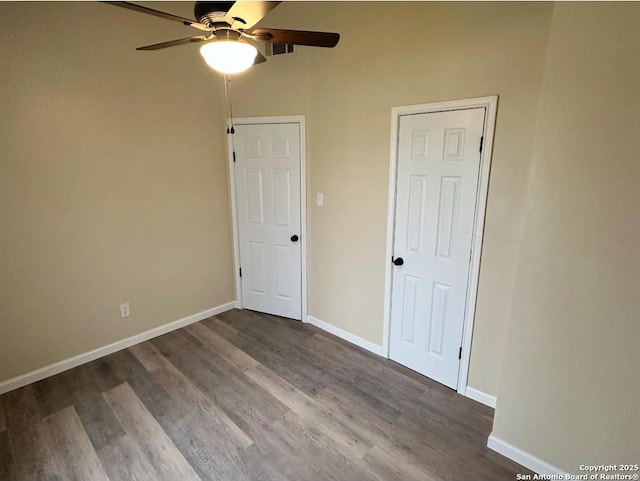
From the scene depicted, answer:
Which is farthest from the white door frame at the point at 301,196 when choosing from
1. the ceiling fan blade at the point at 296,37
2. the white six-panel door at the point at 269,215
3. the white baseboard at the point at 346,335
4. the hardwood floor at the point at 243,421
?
the ceiling fan blade at the point at 296,37

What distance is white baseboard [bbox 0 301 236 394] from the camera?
253 cm

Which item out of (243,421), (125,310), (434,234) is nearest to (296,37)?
(434,234)

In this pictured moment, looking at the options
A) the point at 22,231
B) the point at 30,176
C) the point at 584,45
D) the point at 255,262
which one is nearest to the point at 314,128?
the point at 255,262

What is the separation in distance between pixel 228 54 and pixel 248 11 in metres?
0.23

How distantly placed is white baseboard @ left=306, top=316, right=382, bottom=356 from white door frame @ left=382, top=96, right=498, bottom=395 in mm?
405

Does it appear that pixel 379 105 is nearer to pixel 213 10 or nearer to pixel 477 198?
pixel 477 198

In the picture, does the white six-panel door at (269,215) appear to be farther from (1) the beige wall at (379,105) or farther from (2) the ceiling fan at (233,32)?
(2) the ceiling fan at (233,32)

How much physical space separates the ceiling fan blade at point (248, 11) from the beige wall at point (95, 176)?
70.2 inches

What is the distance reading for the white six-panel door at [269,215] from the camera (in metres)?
3.24

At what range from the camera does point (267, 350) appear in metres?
3.02

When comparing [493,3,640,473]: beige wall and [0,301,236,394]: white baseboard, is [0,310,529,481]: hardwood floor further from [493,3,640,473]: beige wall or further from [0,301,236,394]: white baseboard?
[493,3,640,473]: beige wall

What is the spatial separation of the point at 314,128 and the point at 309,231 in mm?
981

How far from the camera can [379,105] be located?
2553 mm

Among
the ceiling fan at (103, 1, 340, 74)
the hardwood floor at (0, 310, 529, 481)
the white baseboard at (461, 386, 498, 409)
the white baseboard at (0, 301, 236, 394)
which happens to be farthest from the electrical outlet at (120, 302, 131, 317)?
the white baseboard at (461, 386, 498, 409)
